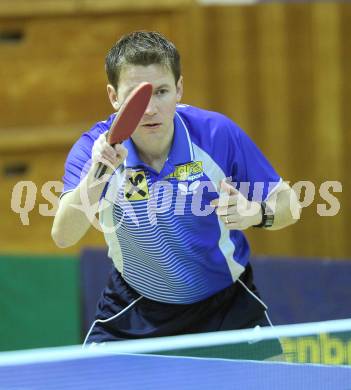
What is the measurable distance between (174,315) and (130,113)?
911 mm

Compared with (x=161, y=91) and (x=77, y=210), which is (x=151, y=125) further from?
(x=77, y=210)

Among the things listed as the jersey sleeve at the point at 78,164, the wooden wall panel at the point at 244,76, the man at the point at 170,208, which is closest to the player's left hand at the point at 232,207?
A: the man at the point at 170,208

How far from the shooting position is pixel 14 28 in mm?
6008

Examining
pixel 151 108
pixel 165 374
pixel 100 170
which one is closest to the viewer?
pixel 165 374

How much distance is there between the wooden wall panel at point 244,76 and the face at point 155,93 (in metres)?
3.06

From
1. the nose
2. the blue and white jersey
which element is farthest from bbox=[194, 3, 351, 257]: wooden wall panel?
the nose

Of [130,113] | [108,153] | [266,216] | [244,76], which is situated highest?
[244,76]

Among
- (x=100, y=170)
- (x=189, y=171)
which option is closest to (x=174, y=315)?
(x=189, y=171)

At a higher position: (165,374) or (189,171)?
(189,171)

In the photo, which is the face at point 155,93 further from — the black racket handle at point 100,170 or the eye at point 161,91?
the black racket handle at point 100,170

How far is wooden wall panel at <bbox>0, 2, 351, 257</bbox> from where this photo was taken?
239 inches

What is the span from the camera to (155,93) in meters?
2.97

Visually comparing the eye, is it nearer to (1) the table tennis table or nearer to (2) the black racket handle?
(2) the black racket handle

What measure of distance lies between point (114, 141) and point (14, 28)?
350cm
